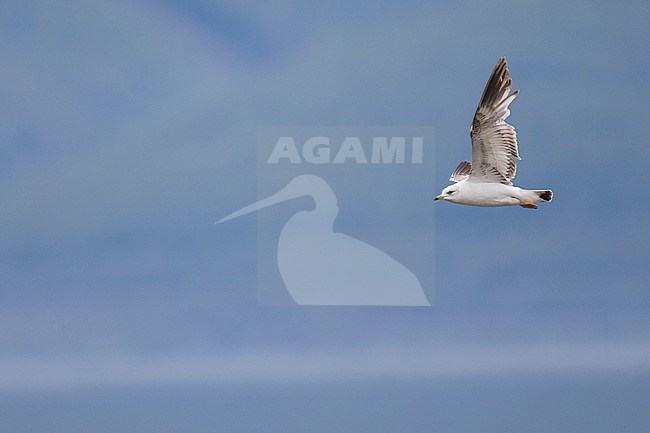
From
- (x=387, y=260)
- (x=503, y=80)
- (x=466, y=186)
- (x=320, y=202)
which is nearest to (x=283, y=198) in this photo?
(x=320, y=202)

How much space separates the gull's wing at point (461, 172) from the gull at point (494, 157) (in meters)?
0.61

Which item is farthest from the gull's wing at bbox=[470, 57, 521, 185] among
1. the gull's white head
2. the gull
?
the gull's white head

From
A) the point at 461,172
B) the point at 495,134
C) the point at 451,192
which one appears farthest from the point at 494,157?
the point at 461,172

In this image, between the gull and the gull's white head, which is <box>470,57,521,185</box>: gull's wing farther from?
the gull's white head

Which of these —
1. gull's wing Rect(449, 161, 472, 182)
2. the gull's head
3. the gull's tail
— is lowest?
the gull's tail

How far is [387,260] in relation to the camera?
8953 millimetres

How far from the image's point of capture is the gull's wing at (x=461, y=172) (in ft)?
25.9

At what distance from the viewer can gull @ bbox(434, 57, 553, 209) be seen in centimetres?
675

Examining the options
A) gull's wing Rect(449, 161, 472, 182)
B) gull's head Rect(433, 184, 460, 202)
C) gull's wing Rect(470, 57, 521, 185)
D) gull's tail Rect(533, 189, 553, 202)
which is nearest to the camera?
gull's wing Rect(470, 57, 521, 185)

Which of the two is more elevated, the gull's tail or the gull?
the gull

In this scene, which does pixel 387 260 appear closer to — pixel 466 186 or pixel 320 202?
pixel 320 202

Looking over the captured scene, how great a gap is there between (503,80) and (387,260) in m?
2.57

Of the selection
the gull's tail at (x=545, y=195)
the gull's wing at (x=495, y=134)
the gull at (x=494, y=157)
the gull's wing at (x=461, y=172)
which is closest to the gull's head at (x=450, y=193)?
the gull at (x=494, y=157)

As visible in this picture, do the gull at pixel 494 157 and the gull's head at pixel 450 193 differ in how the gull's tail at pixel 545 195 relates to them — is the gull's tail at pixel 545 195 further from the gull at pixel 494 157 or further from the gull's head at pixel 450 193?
the gull's head at pixel 450 193
